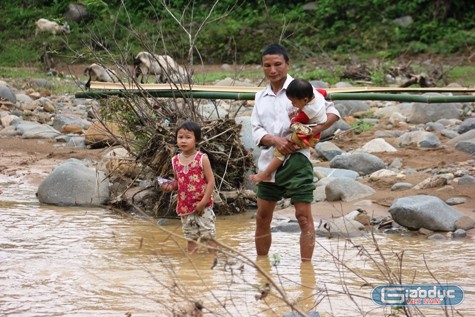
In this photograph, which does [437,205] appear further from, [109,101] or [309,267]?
[109,101]

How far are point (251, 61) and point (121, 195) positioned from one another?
1452 centimetres

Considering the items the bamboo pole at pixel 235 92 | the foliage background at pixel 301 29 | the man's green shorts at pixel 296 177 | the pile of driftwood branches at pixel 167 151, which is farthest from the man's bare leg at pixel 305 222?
the foliage background at pixel 301 29

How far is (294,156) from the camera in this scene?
571 centimetres

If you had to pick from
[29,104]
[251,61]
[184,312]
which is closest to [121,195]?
[184,312]

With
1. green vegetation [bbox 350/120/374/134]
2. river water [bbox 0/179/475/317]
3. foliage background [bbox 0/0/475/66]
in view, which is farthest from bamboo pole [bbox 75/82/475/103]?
foliage background [bbox 0/0/475/66]

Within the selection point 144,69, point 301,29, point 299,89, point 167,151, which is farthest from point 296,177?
point 301,29

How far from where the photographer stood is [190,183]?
247 inches

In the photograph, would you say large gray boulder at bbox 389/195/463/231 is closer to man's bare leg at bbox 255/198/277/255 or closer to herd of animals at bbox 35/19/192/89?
man's bare leg at bbox 255/198/277/255

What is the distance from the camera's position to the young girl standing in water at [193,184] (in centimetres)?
624

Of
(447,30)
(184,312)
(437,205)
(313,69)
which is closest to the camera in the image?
(184,312)

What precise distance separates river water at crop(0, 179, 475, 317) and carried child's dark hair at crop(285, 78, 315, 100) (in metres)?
0.90

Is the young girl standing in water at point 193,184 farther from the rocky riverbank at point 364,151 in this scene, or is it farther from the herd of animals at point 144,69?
the herd of animals at point 144,69

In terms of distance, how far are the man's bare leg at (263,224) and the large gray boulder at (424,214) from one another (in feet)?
4.54

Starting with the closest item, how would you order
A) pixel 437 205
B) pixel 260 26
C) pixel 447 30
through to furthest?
pixel 437 205
pixel 447 30
pixel 260 26
